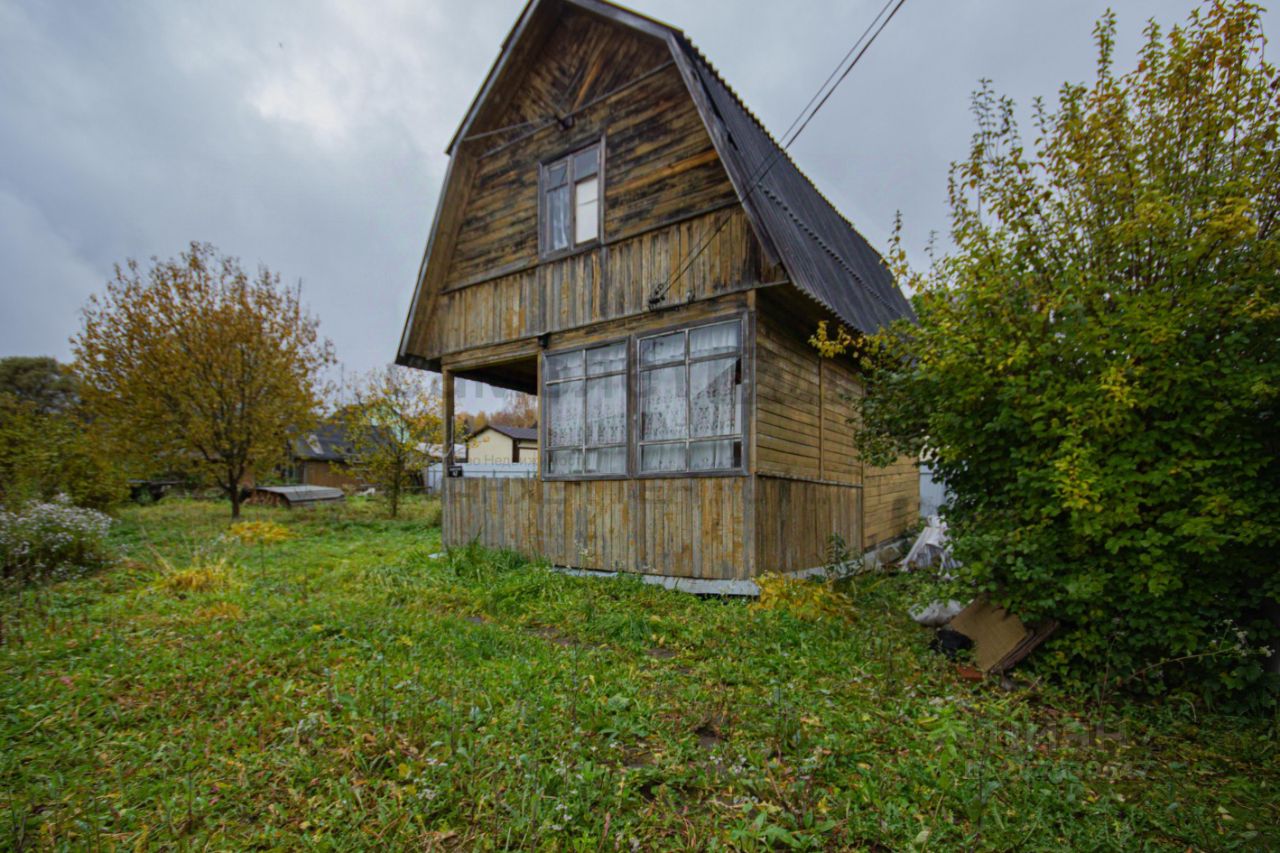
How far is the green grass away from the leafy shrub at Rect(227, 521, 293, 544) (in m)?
5.71

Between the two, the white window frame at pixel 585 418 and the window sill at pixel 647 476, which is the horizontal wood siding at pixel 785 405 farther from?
the white window frame at pixel 585 418

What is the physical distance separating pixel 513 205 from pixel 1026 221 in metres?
6.63

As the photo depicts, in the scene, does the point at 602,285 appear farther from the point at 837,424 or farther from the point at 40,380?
the point at 40,380

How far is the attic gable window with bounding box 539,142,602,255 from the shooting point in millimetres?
7641

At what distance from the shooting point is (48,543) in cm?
719

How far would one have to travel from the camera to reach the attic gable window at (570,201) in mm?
7641

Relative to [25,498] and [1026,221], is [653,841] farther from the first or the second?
[25,498]

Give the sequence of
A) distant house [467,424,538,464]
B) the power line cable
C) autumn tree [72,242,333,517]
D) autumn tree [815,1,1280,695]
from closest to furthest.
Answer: autumn tree [815,1,1280,695]
the power line cable
autumn tree [72,242,333,517]
distant house [467,424,538,464]

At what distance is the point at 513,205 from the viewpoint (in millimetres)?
8469

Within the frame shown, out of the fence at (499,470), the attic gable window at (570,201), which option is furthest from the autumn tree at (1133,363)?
the fence at (499,470)

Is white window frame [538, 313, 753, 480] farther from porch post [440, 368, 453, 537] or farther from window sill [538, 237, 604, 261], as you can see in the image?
porch post [440, 368, 453, 537]

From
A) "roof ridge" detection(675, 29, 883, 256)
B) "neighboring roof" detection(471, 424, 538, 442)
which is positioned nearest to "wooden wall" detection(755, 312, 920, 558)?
"roof ridge" detection(675, 29, 883, 256)

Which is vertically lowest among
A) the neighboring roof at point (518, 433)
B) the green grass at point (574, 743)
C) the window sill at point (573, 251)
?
the green grass at point (574, 743)

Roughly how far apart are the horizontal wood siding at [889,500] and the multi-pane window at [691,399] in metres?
3.83
